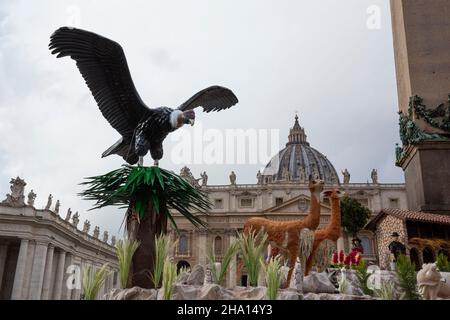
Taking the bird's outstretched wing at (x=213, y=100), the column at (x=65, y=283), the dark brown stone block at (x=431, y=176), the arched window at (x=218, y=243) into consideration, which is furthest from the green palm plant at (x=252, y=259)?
the arched window at (x=218, y=243)

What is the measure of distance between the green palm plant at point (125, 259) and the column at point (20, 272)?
32177mm

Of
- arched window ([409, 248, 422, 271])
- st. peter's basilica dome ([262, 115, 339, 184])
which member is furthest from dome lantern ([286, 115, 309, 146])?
arched window ([409, 248, 422, 271])

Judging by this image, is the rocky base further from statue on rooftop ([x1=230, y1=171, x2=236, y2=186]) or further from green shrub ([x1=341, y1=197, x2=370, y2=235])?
statue on rooftop ([x1=230, y1=171, x2=236, y2=186])

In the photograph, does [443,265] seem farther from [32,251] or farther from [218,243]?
[218,243]

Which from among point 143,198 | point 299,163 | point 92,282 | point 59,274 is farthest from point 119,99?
point 299,163

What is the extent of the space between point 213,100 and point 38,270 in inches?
1307

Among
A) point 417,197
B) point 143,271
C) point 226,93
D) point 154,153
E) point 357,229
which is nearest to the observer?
point 143,271

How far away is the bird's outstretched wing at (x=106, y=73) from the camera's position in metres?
7.02

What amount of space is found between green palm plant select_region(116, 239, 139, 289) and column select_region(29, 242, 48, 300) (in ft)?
108
